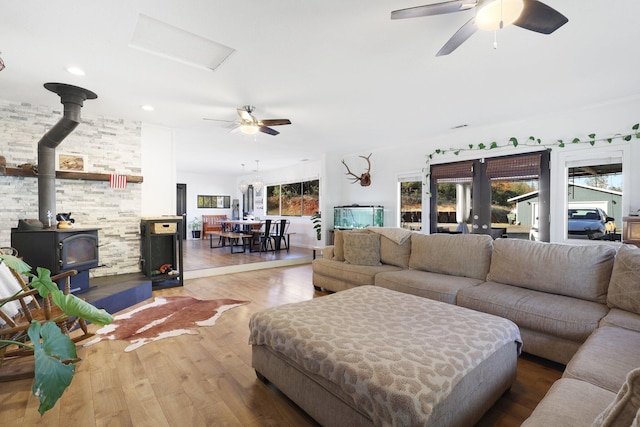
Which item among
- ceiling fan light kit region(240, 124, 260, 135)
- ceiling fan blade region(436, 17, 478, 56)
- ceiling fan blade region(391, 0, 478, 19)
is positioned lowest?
ceiling fan light kit region(240, 124, 260, 135)

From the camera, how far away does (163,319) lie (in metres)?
3.14

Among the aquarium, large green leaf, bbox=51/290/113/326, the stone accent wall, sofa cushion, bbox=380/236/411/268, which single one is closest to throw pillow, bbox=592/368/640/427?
large green leaf, bbox=51/290/113/326

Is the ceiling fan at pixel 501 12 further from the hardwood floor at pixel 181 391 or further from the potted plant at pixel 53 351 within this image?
the hardwood floor at pixel 181 391

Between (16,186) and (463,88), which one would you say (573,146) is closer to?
(463,88)

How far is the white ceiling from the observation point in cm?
206

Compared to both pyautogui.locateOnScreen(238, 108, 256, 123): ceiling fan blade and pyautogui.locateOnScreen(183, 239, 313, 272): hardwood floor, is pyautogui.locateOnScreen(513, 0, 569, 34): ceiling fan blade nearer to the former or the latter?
pyautogui.locateOnScreen(238, 108, 256, 123): ceiling fan blade

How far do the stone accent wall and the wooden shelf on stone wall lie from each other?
0.14 meters

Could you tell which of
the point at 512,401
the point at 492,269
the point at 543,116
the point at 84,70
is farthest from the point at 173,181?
the point at 543,116

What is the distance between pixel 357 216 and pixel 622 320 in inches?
195

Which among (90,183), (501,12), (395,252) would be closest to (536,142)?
(395,252)

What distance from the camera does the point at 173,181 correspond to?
16.2 ft

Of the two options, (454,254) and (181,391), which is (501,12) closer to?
(454,254)

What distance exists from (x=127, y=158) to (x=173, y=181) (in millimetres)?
707

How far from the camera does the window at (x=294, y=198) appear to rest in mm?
8555
